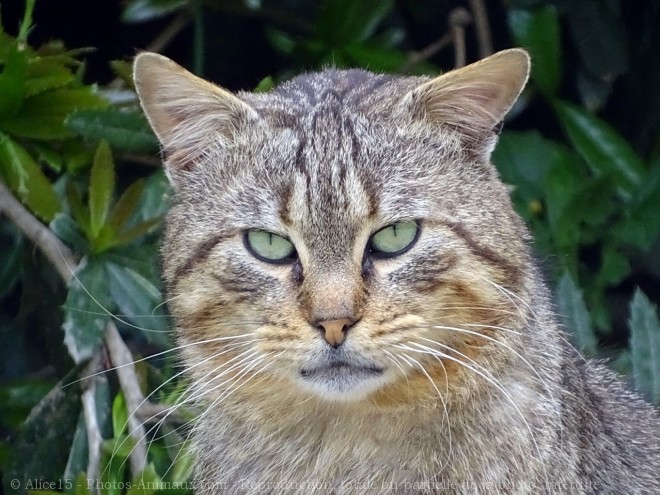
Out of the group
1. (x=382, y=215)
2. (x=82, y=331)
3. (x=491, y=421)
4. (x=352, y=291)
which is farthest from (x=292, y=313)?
(x=82, y=331)

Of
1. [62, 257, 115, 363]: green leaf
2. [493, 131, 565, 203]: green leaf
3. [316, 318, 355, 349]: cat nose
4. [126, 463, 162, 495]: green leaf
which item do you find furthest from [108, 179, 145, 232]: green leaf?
[493, 131, 565, 203]: green leaf

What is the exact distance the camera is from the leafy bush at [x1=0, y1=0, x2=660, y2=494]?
6.92 ft

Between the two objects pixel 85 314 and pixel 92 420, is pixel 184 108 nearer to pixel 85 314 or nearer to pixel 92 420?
pixel 85 314

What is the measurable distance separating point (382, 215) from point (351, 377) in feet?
0.85

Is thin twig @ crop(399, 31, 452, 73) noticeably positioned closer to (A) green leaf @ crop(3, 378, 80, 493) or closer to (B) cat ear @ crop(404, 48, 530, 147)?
(B) cat ear @ crop(404, 48, 530, 147)

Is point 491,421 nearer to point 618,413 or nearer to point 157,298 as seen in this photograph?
point 618,413

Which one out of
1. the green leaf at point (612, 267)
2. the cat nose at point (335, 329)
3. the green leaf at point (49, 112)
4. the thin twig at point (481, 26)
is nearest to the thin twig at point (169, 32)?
the green leaf at point (49, 112)

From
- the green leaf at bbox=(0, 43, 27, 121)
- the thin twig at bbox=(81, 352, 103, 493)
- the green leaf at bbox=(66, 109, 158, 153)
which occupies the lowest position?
the thin twig at bbox=(81, 352, 103, 493)

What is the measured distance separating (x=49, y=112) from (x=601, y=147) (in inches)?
55.1

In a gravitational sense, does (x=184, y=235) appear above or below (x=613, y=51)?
below

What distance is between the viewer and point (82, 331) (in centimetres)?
204

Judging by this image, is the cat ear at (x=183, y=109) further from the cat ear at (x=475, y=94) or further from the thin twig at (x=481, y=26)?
the thin twig at (x=481, y=26)

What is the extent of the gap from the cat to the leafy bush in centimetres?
29

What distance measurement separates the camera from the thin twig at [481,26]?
2.73 meters
